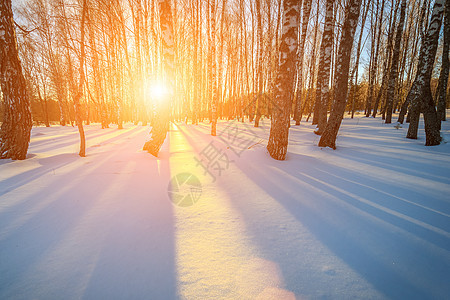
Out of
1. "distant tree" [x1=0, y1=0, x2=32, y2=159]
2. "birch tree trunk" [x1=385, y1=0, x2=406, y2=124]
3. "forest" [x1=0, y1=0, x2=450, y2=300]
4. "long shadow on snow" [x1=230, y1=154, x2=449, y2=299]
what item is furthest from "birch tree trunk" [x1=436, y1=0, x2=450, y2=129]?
"distant tree" [x1=0, y1=0, x2=32, y2=159]

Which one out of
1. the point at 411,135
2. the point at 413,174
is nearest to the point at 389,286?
the point at 413,174

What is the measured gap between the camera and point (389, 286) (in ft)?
4.13

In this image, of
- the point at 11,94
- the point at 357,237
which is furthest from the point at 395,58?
the point at 11,94

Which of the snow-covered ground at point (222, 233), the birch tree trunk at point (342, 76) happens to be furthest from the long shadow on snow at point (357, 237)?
the birch tree trunk at point (342, 76)

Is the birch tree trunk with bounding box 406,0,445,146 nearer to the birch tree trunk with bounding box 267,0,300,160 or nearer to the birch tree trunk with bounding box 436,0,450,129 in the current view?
the birch tree trunk with bounding box 436,0,450,129

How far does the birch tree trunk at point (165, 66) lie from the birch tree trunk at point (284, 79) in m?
2.82

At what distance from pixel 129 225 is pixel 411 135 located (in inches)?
342

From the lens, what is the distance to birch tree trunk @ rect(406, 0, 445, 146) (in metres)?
4.93

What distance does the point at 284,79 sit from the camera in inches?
151

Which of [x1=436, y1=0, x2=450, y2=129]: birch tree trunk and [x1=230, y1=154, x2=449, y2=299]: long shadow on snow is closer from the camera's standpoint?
[x1=230, y1=154, x2=449, y2=299]: long shadow on snow

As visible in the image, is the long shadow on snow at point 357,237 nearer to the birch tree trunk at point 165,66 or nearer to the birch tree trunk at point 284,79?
the birch tree trunk at point 284,79

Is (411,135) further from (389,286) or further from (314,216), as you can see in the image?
(389,286)

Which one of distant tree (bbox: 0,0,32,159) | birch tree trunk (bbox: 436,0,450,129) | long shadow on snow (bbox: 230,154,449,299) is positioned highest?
birch tree trunk (bbox: 436,0,450,129)

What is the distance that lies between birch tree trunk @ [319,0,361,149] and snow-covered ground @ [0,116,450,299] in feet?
6.41
